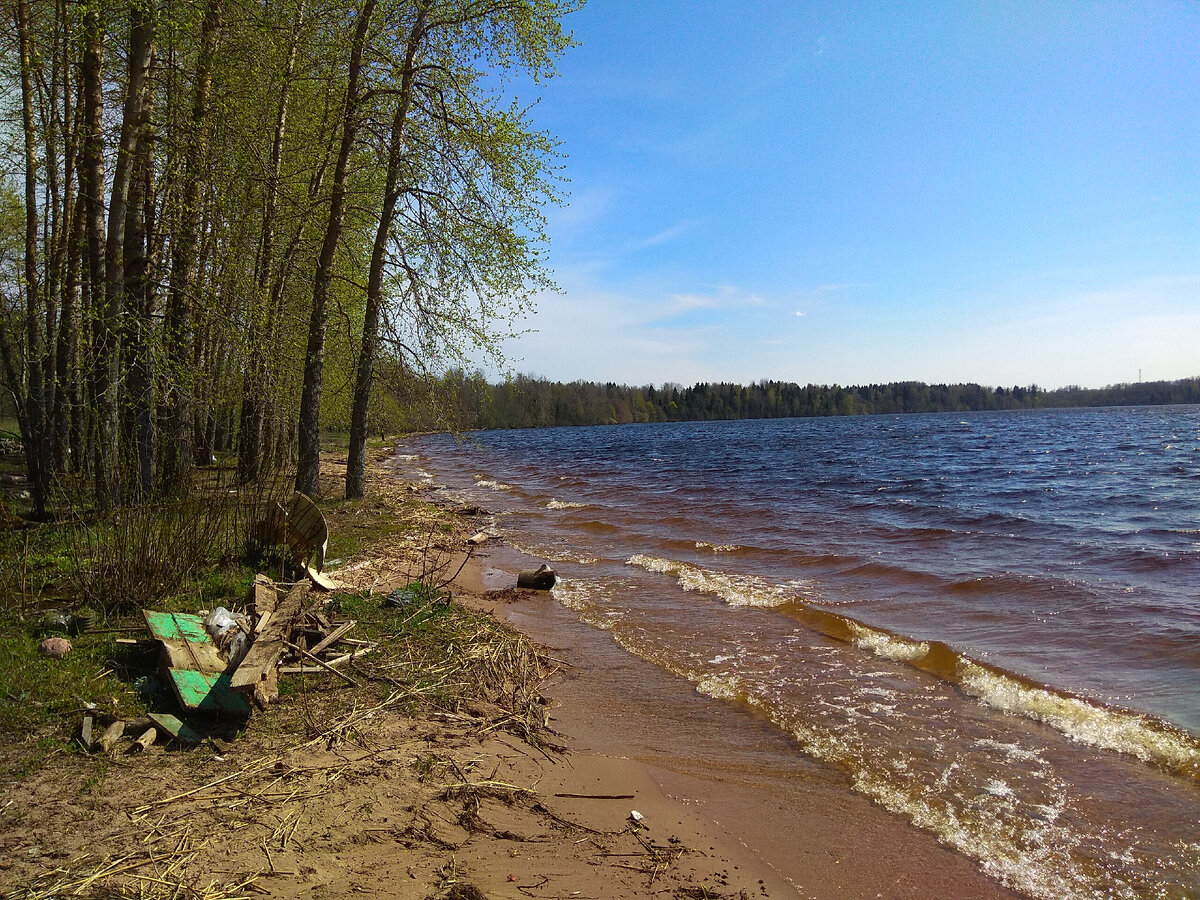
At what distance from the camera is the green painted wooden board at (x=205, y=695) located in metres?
4.23

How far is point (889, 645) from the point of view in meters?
7.41

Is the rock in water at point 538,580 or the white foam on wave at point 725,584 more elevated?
the rock in water at point 538,580

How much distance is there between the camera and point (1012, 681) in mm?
6379

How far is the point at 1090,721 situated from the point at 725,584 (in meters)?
5.13

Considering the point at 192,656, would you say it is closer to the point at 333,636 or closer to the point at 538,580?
the point at 333,636

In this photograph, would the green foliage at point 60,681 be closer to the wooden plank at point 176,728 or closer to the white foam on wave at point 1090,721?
the wooden plank at point 176,728

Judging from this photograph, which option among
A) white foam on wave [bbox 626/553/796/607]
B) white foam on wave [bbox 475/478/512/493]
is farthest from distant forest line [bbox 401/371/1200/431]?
white foam on wave [bbox 626/553/796/607]

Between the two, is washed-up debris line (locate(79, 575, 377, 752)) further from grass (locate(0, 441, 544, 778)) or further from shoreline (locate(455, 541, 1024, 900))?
shoreline (locate(455, 541, 1024, 900))

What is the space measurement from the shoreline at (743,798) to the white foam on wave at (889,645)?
237 centimetres

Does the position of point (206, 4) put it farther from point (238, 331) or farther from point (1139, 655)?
point (1139, 655)

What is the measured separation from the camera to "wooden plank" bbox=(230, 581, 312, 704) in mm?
4332

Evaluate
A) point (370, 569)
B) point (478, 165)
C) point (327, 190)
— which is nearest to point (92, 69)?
point (327, 190)

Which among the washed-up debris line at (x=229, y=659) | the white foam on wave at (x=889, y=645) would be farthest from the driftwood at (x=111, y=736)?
the white foam on wave at (x=889, y=645)

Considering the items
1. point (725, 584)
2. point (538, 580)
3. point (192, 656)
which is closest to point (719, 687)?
point (538, 580)
